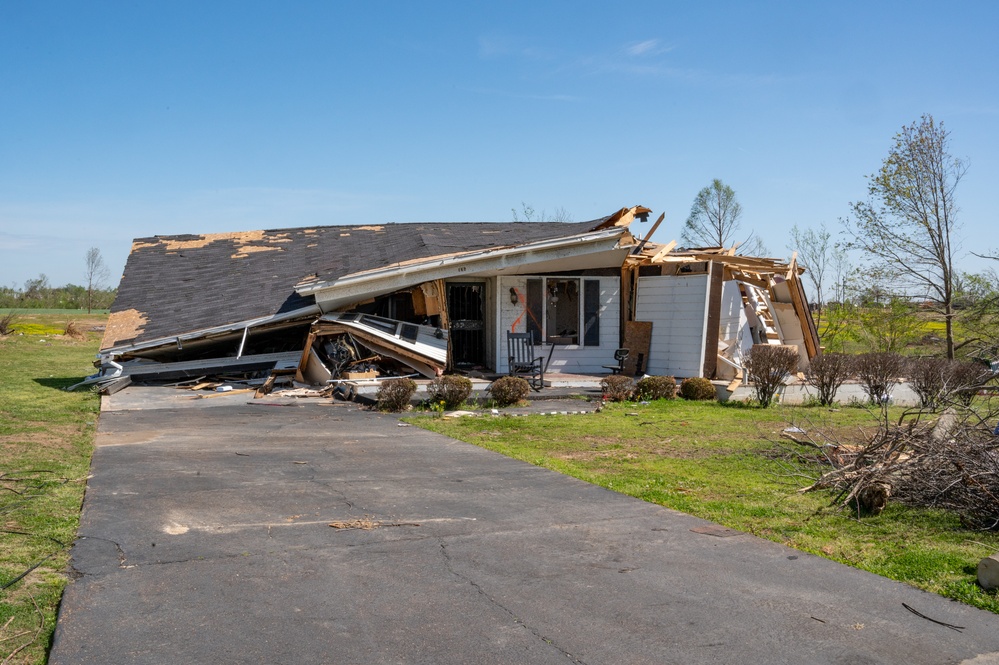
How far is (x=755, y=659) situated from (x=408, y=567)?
2228mm

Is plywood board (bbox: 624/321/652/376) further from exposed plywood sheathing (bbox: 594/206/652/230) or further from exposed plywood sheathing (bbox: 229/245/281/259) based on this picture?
exposed plywood sheathing (bbox: 229/245/281/259)

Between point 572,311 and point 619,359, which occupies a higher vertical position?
point 572,311

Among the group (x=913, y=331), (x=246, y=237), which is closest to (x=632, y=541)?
(x=246, y=237)

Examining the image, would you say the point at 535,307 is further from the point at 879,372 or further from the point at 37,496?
the point at 37,496

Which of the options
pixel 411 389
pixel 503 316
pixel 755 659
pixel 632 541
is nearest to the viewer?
pixel 755 659

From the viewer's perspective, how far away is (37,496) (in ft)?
22.1

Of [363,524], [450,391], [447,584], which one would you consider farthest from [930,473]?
[450,391]

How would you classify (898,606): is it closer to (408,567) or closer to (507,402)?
(408,567)

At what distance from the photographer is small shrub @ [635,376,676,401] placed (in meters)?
15.4

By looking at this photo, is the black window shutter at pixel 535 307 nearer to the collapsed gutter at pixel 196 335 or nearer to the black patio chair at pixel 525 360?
the black patio chair at pixel 525 360

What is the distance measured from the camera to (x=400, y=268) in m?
16.3

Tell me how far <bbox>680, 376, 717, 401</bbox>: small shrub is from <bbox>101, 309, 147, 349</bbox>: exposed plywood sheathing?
11.0 meters

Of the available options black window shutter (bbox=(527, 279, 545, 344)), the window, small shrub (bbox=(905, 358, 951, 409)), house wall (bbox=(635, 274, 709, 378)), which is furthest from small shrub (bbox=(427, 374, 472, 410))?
small shrub (bbox=(905, 358, 951, 409))

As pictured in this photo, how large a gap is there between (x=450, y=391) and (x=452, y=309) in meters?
4.98
